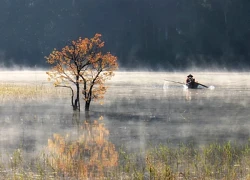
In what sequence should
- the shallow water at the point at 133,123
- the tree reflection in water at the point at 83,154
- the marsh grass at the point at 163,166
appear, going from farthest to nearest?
the shallow water at the point at 133,123 < the tree reflection in water at the point at 83,154 < the marsh grass at the point at 163,166

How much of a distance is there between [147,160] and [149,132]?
10.0m

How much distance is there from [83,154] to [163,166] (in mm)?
4556

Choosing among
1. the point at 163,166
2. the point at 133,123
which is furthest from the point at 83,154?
the point at 133,123

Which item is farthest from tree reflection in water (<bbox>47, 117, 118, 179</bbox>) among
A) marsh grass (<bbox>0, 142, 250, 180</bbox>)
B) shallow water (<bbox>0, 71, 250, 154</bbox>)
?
shallow water (<bbox>0, 71, 250, 154</bbox>)

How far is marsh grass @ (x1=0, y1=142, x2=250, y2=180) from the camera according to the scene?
59.4ft

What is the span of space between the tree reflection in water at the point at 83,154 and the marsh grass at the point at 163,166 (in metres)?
0.26

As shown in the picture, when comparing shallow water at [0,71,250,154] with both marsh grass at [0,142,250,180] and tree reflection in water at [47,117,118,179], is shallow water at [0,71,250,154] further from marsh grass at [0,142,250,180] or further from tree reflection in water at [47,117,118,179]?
marsh grass at [0,142,250,180]

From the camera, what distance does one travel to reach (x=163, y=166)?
19609 millimetres

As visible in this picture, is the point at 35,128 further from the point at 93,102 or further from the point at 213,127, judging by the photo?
the point at 93,102

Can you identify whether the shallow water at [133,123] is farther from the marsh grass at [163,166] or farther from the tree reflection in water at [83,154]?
the marsh grass at [163,166]

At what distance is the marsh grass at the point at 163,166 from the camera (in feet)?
59.4

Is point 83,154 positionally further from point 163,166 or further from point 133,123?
point 133,123

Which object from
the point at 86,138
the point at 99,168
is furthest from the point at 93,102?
the point at 99,168

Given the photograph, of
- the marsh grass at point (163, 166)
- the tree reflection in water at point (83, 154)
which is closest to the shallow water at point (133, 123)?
the tree reflection in water at point (83, 154)
